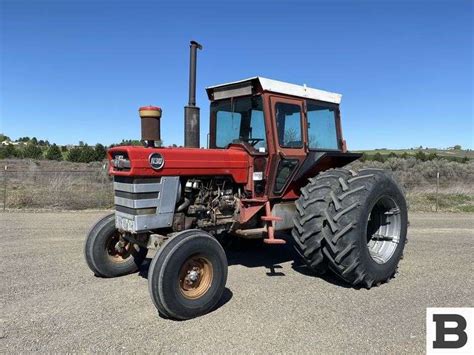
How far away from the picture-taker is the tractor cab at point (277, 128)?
582 centimetres

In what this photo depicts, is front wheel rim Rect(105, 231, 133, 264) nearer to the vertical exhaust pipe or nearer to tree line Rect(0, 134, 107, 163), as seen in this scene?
the vertical exhaust pipe

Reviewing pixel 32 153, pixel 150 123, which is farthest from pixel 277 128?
pixel 32 153

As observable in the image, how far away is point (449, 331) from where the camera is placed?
4223mm

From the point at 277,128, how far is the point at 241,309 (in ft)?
7.98

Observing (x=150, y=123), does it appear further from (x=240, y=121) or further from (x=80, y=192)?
(x=80, y=192)

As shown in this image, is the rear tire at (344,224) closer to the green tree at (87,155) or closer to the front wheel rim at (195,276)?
the front wheel rim at (195,276)

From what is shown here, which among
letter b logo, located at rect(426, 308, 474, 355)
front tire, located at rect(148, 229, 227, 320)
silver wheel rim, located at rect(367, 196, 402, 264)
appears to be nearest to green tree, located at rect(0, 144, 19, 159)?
silver wheel rim, located at rect(367, 196, 402, 264)

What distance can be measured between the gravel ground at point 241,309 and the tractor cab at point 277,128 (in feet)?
4.54

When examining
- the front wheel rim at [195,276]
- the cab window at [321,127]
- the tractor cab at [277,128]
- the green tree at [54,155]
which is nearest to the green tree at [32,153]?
the green tree at [54,155]

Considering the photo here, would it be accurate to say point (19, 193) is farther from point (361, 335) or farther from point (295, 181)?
point (361, 335)

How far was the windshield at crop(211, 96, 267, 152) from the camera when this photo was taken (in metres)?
5.92

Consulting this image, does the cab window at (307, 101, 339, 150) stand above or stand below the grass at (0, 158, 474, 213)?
above

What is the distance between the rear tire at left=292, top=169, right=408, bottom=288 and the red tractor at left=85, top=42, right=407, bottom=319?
1 centimetres

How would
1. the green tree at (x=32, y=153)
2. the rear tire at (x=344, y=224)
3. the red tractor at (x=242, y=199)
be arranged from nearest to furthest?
1. the red tractor at (x=242, y=199)
2. the rear tire at (x=344, y=224)
3. the green tree at (x=32, y=153)
